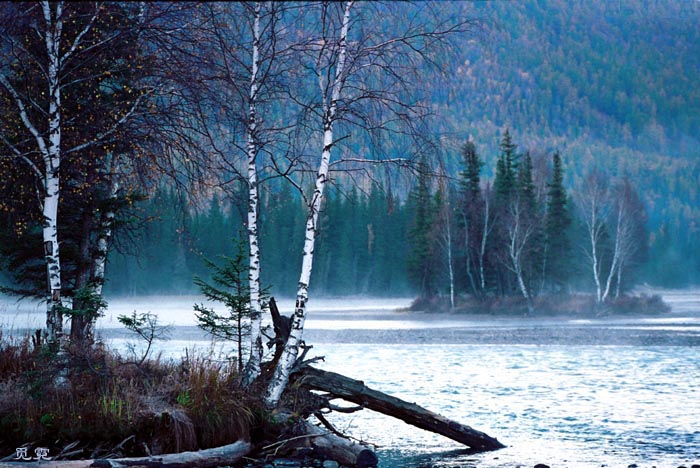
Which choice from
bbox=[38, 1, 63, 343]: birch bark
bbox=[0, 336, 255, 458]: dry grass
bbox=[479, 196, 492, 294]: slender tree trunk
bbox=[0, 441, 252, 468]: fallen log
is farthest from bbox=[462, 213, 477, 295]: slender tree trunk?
bbox=[0, 441, 252, 468]: fallen log

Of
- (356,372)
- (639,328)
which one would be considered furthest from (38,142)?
→ (639,328)

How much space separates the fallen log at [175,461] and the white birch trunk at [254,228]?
1687mm

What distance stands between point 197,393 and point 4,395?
255 cm

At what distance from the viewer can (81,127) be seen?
13.6 metres

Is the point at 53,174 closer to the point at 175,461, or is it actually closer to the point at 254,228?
the point at 254,228

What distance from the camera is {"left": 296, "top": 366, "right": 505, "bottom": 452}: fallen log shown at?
13.6 metres

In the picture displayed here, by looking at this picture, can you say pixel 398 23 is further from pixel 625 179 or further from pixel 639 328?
pixel 625 179

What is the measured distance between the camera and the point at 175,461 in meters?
10.8

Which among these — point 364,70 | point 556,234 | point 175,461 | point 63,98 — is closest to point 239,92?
point 364,70

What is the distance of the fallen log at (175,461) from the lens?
10141mm

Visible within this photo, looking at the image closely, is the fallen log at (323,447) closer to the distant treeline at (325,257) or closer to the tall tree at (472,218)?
the tall tree at (472,218)

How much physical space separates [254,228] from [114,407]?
343cm

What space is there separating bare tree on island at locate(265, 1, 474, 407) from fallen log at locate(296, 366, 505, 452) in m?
0.55

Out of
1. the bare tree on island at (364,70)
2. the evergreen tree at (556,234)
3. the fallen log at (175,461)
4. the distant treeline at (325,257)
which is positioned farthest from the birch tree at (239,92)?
the distant treeline at (325,257)
